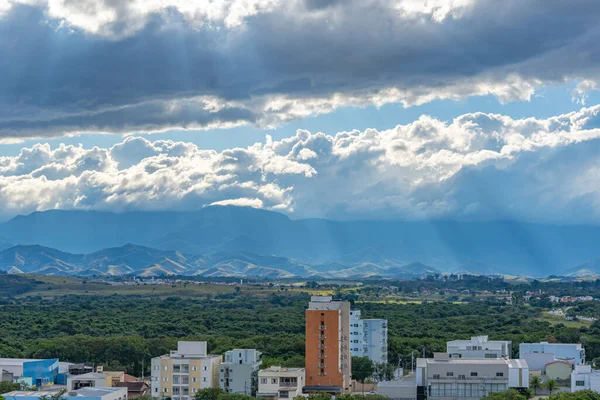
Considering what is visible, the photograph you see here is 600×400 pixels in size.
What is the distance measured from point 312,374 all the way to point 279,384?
17.9 ft

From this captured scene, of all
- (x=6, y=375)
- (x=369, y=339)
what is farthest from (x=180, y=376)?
(x=369, y=339)

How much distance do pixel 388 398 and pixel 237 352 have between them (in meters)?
16.2

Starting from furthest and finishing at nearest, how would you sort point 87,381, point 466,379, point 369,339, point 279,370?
1. point 369,339
2. point 279,370
3. point 87,381
4. point 466,379

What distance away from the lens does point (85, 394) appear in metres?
78.8

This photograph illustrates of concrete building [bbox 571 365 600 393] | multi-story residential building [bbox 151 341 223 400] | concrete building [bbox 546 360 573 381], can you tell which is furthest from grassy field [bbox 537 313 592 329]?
multi-story residential building [bbox 151 341 223 400]

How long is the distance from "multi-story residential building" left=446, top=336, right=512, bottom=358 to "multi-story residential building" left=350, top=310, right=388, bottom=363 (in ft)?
39.8

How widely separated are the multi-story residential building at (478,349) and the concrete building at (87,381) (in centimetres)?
3186

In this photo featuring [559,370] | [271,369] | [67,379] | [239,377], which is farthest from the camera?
[559,370]

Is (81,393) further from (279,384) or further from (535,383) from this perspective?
(535,383)

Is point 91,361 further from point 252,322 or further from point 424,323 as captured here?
point 424,323

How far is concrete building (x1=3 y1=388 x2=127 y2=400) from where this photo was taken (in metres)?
76.4

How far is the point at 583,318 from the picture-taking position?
178750 millimetres

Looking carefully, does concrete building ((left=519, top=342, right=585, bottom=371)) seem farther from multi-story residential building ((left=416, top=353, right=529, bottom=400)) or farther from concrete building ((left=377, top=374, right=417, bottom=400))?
concrete building ((left=377, top=374, right=417, bottom=400))

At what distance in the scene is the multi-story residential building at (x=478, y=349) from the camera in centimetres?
9781
